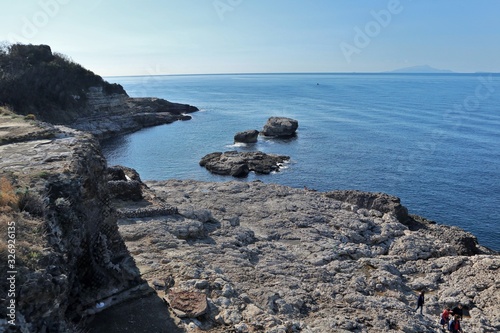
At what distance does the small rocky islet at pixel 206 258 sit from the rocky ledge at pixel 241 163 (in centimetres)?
2014

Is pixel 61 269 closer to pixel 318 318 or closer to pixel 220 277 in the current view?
pixel 220 277

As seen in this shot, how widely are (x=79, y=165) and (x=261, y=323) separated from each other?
8.71m

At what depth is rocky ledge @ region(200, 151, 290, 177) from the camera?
197 ft

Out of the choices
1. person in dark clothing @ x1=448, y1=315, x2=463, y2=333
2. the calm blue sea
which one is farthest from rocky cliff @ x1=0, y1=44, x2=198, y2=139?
person in dark clothing @ x1=448, y1=315, x2=463, y2=333

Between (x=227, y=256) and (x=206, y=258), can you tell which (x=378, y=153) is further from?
(x=206, y=258)

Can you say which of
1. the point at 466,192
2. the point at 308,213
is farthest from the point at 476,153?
the point at 308,213

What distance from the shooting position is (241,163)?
61531mm

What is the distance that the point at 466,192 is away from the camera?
50.0 m

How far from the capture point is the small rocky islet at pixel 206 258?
10.6 metres

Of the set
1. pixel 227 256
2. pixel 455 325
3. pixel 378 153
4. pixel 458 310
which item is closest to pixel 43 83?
pixel 378 153

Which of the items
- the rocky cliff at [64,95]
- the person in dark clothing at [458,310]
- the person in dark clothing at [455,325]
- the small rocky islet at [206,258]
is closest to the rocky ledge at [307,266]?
the small rocky islet at [206,258]

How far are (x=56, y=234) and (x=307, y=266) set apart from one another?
55.1 ft

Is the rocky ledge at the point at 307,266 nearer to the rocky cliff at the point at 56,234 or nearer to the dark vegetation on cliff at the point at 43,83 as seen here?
the rocky cliff at the point at 56,234

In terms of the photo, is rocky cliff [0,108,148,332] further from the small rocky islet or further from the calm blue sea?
the calm blue sea
